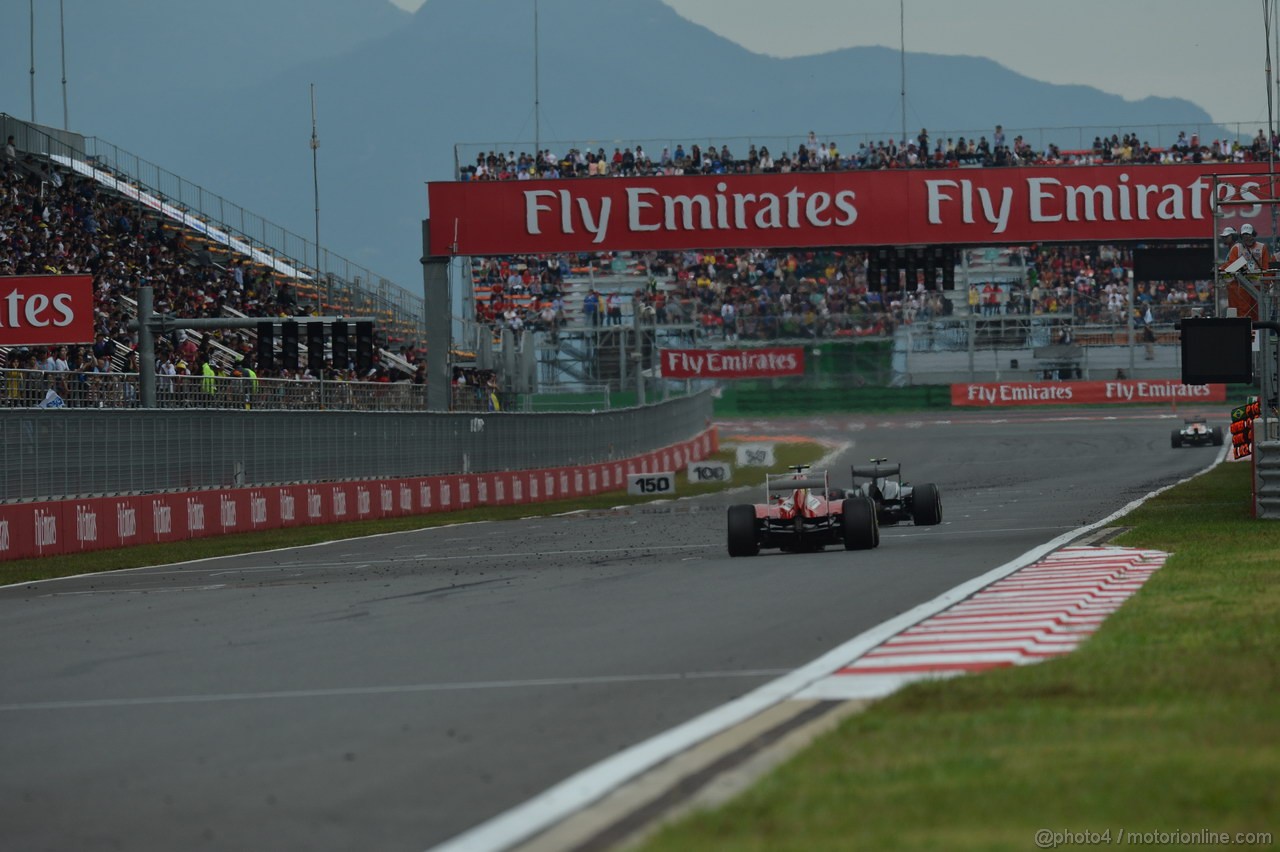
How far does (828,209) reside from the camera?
40281 mm

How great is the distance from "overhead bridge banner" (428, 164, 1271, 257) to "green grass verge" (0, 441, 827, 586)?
5.94 m

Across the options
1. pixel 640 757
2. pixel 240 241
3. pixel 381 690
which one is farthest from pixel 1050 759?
pixel 240 241

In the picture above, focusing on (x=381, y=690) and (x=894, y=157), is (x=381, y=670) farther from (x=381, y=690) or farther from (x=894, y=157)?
(x=894, y=157)

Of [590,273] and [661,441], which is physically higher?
[590,273]

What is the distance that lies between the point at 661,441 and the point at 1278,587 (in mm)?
40586

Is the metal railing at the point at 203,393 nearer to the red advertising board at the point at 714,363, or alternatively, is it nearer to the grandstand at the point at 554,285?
the grandstand at the point at 554,285

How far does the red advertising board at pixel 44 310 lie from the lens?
3169 centimetres

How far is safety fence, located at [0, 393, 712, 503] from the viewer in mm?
25828

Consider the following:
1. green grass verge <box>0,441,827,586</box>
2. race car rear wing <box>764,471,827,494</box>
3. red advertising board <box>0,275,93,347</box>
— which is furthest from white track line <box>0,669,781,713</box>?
red advertising board <box>0,275,93,347</box>

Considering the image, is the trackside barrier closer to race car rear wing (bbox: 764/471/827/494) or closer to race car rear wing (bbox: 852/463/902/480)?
race car rear wing (bbox: 764/471/827/494)

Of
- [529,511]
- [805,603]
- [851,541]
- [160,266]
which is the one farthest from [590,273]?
[805,603]

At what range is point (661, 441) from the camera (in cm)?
5384

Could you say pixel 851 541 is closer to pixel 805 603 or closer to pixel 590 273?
pixel 805 603
